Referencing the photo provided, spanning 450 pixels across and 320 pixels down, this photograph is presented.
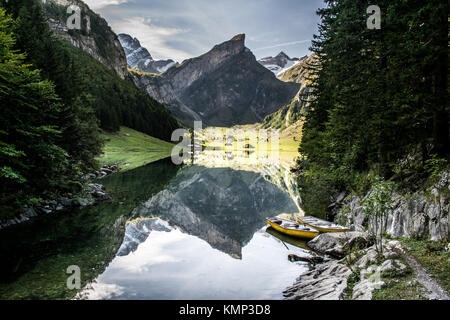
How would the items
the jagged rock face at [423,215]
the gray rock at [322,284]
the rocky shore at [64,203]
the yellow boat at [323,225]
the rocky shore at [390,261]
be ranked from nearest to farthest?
the rocky shore at [390,261] < the gray rock at [322,284] < the jagged rock face at [423,215] < the yellow boat at [323,225] < the rocky shore at [64,203]

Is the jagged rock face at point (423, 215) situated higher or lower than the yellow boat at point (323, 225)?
higher

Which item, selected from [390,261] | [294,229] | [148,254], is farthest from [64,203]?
[390,261]

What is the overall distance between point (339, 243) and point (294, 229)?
554 cm

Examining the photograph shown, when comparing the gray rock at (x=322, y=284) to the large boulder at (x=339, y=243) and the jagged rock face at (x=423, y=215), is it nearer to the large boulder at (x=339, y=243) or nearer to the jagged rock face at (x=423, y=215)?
the large boulder at (x=339, y=243)

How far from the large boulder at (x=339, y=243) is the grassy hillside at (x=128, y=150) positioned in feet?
178

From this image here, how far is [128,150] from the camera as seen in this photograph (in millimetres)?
95562

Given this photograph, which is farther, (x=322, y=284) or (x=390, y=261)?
(x=322, y=284)

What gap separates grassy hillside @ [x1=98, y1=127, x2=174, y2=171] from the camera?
244ft

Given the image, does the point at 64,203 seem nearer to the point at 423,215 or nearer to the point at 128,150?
the point at 423,215

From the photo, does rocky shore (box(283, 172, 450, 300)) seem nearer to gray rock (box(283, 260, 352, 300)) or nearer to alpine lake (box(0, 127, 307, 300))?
gray rock (box(283, 260, 352, 300))

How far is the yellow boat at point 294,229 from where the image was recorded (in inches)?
920

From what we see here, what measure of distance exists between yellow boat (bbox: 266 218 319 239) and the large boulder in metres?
1.48

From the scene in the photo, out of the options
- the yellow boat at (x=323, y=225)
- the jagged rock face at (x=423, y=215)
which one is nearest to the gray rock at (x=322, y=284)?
the jagged rock face at (x=423, y=215)
